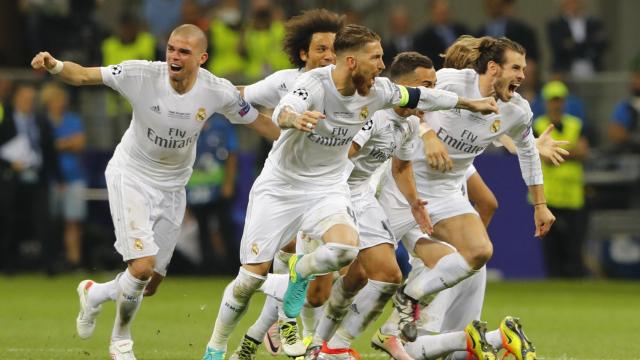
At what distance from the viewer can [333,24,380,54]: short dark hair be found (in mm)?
10234

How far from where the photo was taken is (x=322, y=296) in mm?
11320

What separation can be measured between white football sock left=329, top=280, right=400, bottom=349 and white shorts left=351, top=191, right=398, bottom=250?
1.02 ft

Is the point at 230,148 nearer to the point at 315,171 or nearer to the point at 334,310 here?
the point at 334,310

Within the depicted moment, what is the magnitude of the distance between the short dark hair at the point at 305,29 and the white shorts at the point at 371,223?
1.47 m

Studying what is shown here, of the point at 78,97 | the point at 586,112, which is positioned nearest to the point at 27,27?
the point at 78,97

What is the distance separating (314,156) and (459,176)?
158cm

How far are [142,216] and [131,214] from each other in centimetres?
9

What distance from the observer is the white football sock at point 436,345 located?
35.1ft

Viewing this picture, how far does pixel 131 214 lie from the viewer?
11203 millimetres

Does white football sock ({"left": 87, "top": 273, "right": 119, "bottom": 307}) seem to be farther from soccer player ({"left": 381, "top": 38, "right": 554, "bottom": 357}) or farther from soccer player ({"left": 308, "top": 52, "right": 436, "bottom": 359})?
soccer player ({"left": 381, "top": 38, "right": 554, "bottom": 357})

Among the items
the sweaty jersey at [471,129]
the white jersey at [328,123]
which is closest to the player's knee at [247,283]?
the white jersey at [328,123]

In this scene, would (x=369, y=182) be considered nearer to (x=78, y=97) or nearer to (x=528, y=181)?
(x=528, y=181)

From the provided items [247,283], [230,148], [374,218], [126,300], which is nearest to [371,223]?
[374,218]

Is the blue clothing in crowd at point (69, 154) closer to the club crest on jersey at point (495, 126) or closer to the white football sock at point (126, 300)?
the white football sock at point (126, 300)
